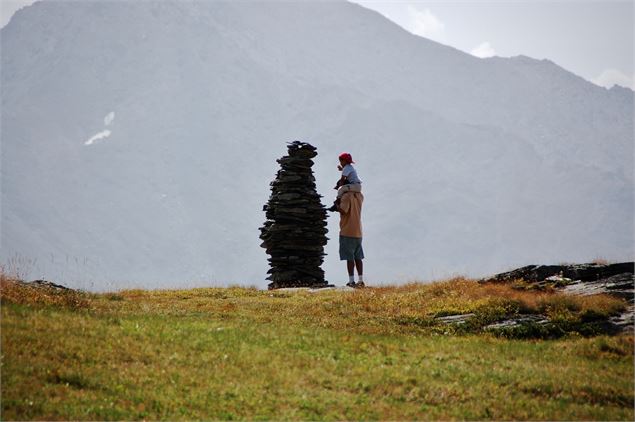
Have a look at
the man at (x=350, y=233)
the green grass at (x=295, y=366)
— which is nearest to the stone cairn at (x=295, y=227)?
the man at (x=350, y=233)

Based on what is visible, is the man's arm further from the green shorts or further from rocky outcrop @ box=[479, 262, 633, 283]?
rocky outcrop @ box=[479, 262, 633, 283]

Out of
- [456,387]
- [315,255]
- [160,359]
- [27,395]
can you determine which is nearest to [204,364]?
[160,359]

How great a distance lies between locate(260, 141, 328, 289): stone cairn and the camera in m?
34.6

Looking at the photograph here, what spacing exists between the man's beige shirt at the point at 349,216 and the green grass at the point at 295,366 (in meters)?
8.51

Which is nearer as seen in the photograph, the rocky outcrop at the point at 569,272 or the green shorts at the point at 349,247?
the rocky outcrop at the point at 569,272

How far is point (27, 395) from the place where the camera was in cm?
1159

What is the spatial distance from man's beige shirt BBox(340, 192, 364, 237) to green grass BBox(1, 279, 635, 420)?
8.51 metres

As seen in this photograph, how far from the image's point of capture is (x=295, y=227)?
34.9 meters

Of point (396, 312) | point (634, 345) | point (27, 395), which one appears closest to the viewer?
point (27, 395)

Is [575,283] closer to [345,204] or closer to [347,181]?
[345,204]

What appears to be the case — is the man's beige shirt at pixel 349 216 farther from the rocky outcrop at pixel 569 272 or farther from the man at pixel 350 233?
the rocky outcrop at pixel 569 272

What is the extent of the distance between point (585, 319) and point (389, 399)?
8.12 meters

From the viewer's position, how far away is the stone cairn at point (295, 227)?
114ft

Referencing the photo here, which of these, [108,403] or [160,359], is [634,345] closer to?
[160,359]
